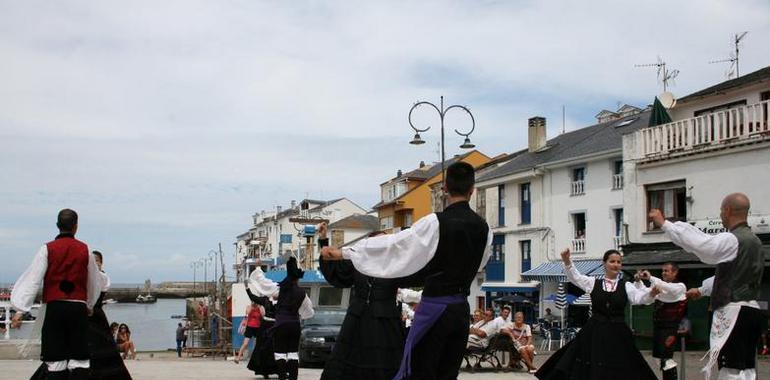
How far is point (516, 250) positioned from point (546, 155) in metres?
5.31

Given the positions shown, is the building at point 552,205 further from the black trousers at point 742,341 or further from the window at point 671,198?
the black trousers at point 742,341

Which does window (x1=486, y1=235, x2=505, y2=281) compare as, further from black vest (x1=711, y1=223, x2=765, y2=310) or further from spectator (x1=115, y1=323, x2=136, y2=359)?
black vest (x1=711, y1=223, x2=765, y2=310)

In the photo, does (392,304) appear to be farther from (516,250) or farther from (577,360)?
(516,250)

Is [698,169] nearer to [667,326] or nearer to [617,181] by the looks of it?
[617,181]

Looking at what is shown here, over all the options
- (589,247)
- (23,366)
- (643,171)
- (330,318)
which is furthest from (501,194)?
(23,366)

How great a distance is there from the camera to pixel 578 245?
42.4 meters

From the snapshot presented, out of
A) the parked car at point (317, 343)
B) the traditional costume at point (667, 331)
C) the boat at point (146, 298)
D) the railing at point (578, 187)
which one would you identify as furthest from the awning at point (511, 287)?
the boat at point (146, 298)

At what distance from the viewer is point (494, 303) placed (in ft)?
156

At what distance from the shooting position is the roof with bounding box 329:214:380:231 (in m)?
83.1

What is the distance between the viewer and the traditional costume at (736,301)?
7.76 meters

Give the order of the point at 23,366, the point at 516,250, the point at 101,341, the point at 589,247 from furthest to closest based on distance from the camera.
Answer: the point at 516,250 < the point at 589,247 < the point at 23,366 < the point at 101,341

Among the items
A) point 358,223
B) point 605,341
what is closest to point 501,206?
point 358,223

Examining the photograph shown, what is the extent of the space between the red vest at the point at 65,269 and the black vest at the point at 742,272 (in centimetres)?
618

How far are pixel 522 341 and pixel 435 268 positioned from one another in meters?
13.9
